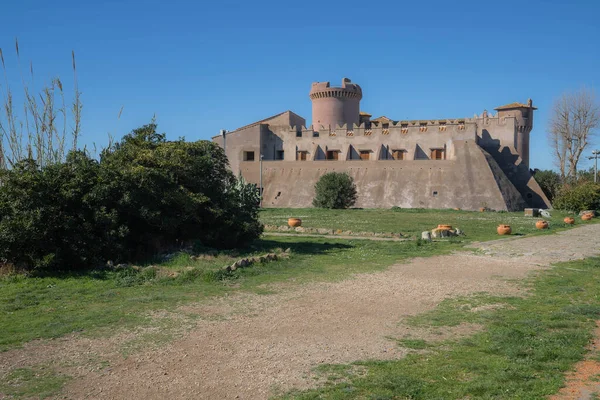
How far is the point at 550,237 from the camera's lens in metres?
22.4

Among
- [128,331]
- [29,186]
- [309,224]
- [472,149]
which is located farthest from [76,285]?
[472,149]

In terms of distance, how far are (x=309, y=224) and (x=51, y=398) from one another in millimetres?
23245

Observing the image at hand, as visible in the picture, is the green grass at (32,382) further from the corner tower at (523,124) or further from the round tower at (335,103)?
the round tower at (335,103)

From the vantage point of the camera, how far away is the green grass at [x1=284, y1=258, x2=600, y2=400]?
5.74 m

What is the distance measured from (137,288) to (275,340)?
4.77 metres

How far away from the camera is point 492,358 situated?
6805 mm

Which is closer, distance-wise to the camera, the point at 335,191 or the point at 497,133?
the point at 335,191

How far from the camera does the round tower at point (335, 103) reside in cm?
6228

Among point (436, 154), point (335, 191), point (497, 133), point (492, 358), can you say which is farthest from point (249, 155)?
point (492, 358)

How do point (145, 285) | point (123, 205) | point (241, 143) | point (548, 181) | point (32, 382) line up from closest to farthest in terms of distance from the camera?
1. point (32, 382)
2. point (145, 285)
3. point (123, 205)
4. point (548, 181)
5. point (241, 143)

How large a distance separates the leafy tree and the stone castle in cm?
232

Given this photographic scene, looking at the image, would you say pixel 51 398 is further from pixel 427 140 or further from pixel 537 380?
pixel 427 140

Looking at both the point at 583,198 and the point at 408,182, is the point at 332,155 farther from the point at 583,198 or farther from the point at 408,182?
the point at 583,198

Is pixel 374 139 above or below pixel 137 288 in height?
above
